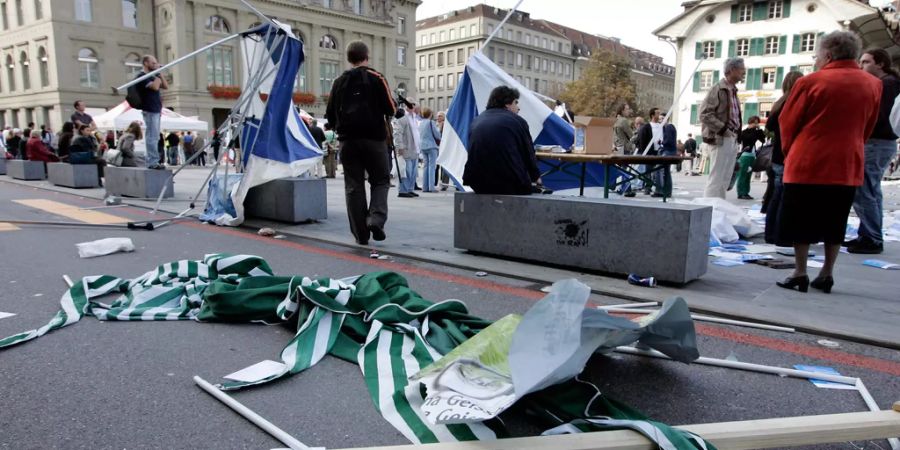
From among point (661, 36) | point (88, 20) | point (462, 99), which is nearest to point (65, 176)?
point (462, 99)

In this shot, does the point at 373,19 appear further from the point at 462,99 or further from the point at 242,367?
the point at 242,367

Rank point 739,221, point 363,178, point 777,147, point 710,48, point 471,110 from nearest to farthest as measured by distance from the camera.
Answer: point 363,178
point 739,221
point 777,147
point 471,110
point 710,48

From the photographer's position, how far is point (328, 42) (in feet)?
184

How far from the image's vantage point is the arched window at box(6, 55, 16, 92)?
Result: 4934cm

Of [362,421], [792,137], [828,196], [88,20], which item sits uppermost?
[88,20]

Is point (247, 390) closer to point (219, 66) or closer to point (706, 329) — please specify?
point (706, 329)

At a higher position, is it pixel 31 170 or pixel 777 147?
pixel 777 147

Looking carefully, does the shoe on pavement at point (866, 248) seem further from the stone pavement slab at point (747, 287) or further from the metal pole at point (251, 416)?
the metal pole at point (251, 416)

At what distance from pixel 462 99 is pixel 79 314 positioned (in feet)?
18.4

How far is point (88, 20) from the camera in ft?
148

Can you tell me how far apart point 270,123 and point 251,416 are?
19.3 ft

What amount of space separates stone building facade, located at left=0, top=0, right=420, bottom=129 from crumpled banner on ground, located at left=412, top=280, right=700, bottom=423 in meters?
47.5

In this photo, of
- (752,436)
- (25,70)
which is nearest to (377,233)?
(752,436)

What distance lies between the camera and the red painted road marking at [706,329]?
2.96 metres
